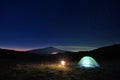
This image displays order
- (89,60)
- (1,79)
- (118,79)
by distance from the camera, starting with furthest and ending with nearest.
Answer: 1. (89,60)
2. (118,79)
3. (1,79)

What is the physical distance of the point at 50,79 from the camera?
21.5 metres

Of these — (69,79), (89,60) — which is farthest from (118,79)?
(89,60)

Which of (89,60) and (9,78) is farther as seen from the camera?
(89,60)

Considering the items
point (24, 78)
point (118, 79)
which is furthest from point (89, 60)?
point (24, 78)

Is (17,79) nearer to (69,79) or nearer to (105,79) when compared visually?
(69,79)

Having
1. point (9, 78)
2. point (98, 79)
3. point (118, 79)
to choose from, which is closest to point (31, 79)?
point (9, 78)

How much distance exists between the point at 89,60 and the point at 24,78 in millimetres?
24178

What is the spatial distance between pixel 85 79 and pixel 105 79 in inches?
82.8

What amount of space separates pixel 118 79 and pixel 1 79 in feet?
39.6

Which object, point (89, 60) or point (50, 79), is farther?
point (89, 60)

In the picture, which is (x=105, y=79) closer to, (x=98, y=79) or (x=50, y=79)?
(x=98, y=79)

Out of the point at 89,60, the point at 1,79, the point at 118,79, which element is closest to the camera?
the point at 1,79

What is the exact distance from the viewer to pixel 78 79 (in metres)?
22.0

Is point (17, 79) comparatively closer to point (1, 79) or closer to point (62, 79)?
point (1, 79)
